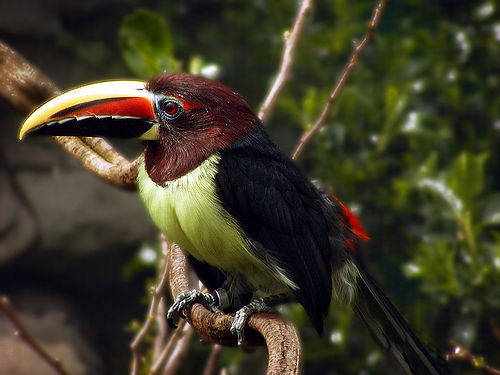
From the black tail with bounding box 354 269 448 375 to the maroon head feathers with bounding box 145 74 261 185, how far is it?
486 mm

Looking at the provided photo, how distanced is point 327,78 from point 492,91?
2.28 feet

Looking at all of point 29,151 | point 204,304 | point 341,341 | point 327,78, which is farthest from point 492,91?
point 29,151

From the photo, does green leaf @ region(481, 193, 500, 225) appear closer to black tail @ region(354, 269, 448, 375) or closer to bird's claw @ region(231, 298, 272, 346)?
black tail @ region(354, 269, 448, 375)

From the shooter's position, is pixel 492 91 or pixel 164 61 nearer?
pixel 164 61

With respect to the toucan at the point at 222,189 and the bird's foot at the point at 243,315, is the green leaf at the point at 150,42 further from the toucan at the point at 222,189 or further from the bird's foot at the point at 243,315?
the bird's foot at the point at 243,315

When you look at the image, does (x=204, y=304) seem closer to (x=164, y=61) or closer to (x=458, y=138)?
(x=164, y=61)

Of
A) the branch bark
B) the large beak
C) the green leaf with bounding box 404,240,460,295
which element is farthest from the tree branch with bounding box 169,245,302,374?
the green leaf with bounding box 404,240,460,295

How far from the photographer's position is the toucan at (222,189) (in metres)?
1.38

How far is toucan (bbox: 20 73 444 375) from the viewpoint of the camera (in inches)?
54.5

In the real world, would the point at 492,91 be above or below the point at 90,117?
above

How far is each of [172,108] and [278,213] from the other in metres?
0.34

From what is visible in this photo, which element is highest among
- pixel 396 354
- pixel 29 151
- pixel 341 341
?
pixel 29 151

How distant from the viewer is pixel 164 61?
1.77 m

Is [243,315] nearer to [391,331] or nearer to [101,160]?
[391,331]
